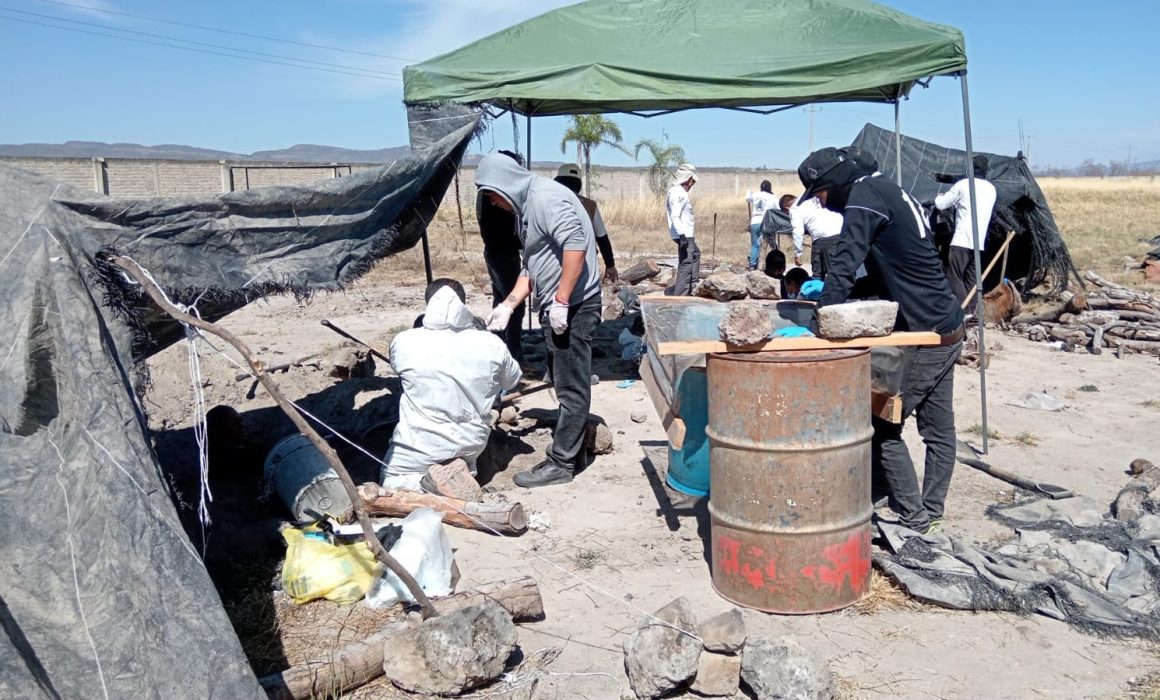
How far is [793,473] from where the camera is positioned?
3.59 m

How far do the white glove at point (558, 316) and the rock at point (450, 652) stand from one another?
213 centimetres

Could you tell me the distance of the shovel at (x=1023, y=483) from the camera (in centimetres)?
507

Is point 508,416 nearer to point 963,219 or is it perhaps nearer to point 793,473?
point 793,473

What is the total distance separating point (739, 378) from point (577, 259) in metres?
1.60

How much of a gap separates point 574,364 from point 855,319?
1981mm

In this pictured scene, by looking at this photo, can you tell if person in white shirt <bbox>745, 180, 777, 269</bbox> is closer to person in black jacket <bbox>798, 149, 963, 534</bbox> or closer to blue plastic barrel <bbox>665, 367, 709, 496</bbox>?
blue plastic barrel <bbox>665, 367, 709, 496</bbox>

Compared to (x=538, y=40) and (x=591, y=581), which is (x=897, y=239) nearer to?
(x=591, y=581)

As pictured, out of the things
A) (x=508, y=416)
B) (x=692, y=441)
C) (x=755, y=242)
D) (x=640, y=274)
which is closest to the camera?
(x=692, y=441)

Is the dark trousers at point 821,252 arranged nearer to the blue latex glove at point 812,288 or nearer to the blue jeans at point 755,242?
the blue latex glove at point 812,288

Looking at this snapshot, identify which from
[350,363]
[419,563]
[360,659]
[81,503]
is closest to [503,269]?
[350,363]

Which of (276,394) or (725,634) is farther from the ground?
(276,394)

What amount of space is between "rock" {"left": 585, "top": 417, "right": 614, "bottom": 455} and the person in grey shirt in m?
0.45

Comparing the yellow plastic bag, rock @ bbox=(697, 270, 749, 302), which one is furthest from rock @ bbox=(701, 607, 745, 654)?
rock @ bbox=(697, 270, 749, 302)

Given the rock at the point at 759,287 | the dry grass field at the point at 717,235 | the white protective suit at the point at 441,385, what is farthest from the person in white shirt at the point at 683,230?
the white protective suit at the point at 441,385
